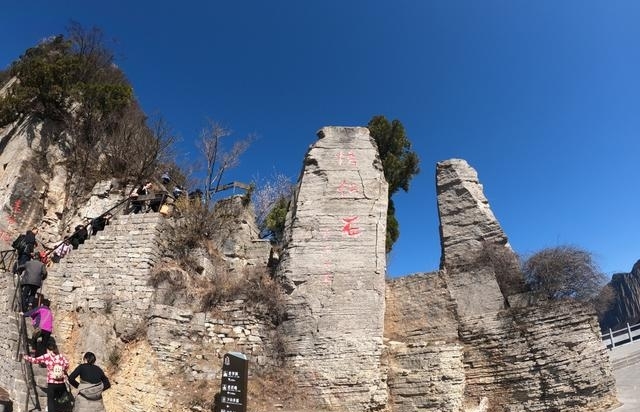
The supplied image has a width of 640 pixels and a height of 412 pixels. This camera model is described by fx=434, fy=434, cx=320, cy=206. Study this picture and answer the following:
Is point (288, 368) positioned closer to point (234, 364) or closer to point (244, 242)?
point (234, 364)

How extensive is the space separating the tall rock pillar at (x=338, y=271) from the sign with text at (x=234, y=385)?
7.38 ft

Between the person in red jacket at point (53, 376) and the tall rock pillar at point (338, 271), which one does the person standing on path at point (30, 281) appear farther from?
the tall rock pillar at point (338, 271)

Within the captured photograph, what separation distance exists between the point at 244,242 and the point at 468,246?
684 cm

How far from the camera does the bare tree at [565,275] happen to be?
37.5 ft

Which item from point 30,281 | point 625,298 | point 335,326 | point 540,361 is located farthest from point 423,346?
point 625,298

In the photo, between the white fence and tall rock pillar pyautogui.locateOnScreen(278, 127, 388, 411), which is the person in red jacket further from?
the white fence

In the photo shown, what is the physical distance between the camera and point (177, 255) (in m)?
12.0

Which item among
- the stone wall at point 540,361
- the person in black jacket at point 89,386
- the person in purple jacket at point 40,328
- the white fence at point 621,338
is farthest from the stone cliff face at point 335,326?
the white fence at point 621,338

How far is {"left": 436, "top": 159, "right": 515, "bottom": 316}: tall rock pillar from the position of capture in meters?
11.2

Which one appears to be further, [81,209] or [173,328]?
[81,209]

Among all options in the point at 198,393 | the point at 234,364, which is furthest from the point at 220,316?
the point at 234,364

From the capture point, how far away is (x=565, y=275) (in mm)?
11523

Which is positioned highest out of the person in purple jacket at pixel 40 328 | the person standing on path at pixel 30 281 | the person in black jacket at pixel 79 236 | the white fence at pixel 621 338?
the person in black jacket at pixel 79 236

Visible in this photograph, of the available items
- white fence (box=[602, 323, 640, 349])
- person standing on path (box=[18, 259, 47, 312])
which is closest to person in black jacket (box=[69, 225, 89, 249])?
person standing on path (box=[18, 259, 47, 312])
